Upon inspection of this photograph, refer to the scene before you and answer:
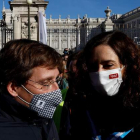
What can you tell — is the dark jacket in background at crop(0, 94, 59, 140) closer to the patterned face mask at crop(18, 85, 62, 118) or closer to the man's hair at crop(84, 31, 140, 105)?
the patterned face mask at crop(18, 85, 62, 118)

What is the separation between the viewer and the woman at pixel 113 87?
227cm

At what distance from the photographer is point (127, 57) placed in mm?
2369

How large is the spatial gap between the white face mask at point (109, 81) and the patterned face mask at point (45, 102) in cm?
36

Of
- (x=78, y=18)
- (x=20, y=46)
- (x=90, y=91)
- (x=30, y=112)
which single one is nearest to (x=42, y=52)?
(x=20, y=46)

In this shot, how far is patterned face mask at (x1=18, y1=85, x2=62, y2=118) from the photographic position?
216cm

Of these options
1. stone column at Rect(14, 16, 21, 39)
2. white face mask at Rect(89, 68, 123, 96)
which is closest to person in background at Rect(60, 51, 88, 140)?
white face mask at Rect(89, 68, 123, 96)

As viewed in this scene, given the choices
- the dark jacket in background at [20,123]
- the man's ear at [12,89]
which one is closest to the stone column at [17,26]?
the man's ear at [12,89]

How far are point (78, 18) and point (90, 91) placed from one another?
7006cm

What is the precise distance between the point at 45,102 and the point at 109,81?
1.80 feet

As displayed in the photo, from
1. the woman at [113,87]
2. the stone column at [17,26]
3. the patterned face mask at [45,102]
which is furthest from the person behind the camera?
the stone column at [17,26]

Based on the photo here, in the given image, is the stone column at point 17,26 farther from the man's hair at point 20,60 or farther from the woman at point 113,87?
the man's hair at point 20,60

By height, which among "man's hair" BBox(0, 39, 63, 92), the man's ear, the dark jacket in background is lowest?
the dark jacket in background

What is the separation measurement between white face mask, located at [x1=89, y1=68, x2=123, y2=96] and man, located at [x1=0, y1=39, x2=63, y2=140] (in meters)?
0.37

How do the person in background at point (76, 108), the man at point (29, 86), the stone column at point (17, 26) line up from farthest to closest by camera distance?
→ the stone column at point (17, 26) → the person in background at point (76, 108) → the man at point (29, 86)
